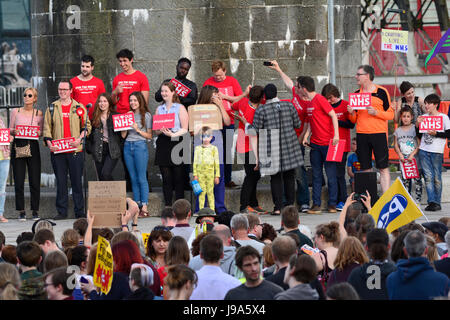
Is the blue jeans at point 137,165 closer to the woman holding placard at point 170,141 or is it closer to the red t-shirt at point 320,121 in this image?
the woman holding placard at point 170,141

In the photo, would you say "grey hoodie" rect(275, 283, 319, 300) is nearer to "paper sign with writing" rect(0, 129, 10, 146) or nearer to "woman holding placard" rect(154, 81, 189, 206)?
"woman holding placard" rect(154, 81, 189, 206)

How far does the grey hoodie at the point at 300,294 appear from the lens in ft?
19.6

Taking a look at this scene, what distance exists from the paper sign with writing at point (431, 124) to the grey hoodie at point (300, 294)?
786 cm

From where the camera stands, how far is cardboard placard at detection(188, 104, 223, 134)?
13.3m

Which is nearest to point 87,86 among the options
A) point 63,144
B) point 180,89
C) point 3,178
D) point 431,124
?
point 63,144

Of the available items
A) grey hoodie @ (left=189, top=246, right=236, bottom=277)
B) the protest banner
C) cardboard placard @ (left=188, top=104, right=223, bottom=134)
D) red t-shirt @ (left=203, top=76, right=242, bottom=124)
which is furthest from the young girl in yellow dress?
grey hoodie @ (left=189, top=246, right=236, bottom=277)

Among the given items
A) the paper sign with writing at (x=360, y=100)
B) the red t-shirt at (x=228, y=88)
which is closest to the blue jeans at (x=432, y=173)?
the paper sign with writing at (x=360, y=100)

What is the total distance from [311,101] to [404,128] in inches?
57.8

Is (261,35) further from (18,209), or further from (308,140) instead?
(18,209)

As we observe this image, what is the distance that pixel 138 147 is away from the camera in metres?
13.5

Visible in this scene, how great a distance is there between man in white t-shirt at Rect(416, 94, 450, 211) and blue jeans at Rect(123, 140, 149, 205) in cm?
396

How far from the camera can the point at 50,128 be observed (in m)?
13.6

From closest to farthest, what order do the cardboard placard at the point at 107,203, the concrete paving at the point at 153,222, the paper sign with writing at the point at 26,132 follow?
the cardboard placard at the point at 107,203, the concrete paving at the point at 153,222, the paper sign with writing at the point at 26,132
